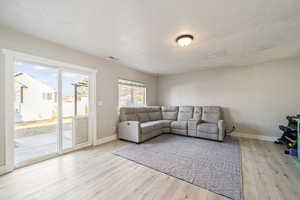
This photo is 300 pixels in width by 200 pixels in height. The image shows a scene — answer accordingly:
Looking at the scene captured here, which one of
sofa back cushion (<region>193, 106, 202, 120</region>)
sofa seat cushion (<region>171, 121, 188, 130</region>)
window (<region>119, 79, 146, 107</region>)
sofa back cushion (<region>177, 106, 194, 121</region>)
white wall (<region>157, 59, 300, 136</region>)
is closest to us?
white wall (<region>157, 59, 300, 136</region>)

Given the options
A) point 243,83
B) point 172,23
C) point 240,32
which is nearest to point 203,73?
point 243,83

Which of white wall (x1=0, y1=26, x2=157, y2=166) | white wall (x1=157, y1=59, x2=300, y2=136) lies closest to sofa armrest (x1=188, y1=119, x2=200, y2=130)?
white wall (x1=157, y1=59, x2=300, y2=136)

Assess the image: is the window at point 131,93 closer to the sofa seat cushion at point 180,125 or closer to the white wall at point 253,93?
the sofa seat cushion at point 180,125

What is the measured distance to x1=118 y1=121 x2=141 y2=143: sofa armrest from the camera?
11.7 ft

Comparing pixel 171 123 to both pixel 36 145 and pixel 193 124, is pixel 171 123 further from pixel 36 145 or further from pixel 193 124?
pixel 36 145

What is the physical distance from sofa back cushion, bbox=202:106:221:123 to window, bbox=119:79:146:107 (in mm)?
2496

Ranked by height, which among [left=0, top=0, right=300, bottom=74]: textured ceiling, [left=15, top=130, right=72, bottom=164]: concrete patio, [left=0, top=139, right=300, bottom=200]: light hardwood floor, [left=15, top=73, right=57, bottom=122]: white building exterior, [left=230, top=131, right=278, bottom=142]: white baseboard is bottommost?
[left=0, top=139, right=300, bottom=200]: light hardwood floor

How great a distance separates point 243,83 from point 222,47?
2.11 m

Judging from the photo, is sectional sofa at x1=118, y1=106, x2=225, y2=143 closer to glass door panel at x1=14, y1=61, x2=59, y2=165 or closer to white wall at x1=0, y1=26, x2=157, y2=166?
white wall at x1=0, y1=26, x2=157, y2=166

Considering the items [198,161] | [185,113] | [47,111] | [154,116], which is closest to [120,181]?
[198,161]

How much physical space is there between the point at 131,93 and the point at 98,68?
5.46ft

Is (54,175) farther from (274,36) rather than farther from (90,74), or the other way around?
(274,36)

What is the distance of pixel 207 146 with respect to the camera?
337 cm

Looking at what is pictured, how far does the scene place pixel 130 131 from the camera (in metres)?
3.71
